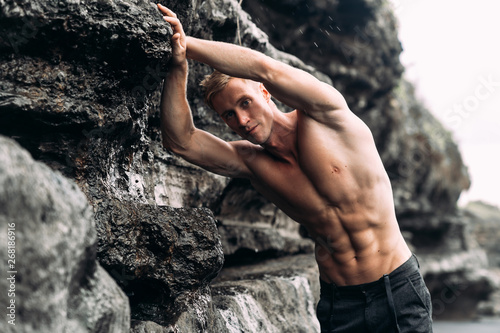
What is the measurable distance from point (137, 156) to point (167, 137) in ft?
0.68

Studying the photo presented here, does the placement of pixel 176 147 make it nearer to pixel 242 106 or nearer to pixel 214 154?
pixel 214 154

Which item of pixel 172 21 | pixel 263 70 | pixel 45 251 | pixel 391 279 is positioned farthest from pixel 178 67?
pixel 391 279

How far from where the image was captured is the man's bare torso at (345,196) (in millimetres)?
2227

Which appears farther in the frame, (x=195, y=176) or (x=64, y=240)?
(x=195, y=176)

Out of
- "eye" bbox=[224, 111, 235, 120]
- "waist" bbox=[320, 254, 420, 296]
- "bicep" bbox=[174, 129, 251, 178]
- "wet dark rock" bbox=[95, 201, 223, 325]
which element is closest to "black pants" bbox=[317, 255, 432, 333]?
"waist" bbox=[320, 254, 420, 296]

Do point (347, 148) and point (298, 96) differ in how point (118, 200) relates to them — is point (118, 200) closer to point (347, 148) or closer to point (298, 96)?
point (298, 96)

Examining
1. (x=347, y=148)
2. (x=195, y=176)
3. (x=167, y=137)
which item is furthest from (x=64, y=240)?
(x=195, y=176)

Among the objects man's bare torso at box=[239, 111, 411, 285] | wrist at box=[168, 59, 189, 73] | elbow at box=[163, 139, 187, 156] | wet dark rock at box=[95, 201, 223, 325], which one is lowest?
wet dark rock at box=[95, 201, 223, 325]

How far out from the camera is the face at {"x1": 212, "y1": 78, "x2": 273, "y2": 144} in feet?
7.58

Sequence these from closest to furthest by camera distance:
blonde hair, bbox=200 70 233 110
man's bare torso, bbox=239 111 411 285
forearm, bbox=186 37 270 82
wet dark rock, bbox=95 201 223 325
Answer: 1. wet dark rock, bbox=95 201 223 325
2. forearm, bbox=186 37 270 82
3. man's bare torso, bbox=239 111 411 285
4. blonde hair, bbox=200 70 233 110

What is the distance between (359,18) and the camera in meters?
5.66

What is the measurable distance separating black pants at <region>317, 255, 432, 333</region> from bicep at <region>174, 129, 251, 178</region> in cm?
82

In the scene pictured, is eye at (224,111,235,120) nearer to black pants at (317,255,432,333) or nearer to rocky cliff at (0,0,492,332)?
rocky cliff at (0,0,492,332)

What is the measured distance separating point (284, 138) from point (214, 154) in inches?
15.0
